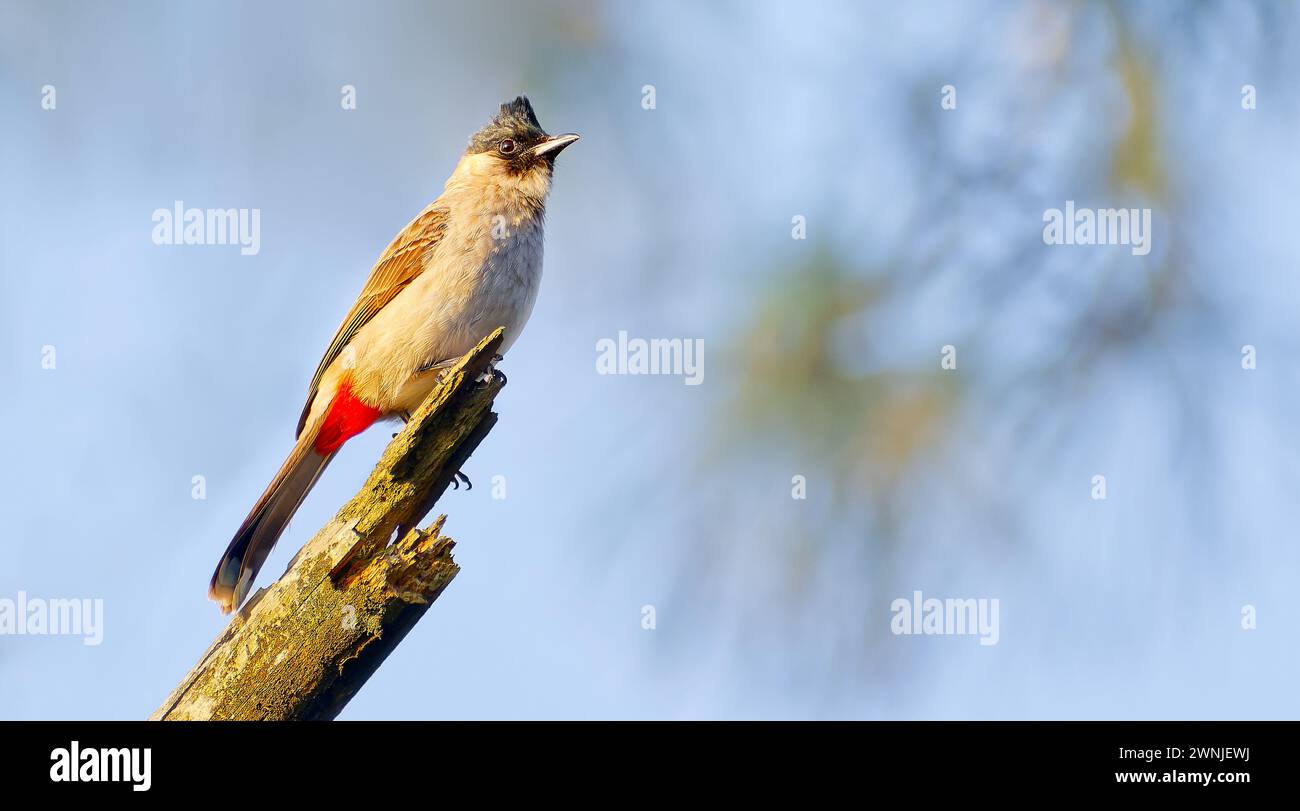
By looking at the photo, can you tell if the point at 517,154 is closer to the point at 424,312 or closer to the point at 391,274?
the point at 391,274

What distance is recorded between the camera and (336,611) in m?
2.76

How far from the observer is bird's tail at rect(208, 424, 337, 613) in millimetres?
3682

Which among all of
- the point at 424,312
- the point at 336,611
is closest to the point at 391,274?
the point at 424,312

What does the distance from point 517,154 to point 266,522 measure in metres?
1.88

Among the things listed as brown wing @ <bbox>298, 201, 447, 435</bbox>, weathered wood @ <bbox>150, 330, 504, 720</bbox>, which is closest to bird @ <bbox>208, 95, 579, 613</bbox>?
brown wing @ <bbox>298, 201, 447, 435</bbox>

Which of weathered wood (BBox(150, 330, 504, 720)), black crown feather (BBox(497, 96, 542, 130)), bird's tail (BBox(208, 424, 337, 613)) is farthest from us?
black crown feather (BBox(497, 96, 542, 130))

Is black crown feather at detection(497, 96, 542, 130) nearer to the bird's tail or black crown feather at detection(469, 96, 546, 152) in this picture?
black crown feather at detection(469, 96, 546, 152)

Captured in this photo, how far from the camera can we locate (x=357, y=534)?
9.46 ft

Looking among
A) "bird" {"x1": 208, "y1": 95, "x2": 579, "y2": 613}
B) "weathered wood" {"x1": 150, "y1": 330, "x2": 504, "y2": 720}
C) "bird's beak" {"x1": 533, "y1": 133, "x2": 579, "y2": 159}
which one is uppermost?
"bird's beak" {"x1": 533, "y1": 133, "x2": 579, "y2": 159}

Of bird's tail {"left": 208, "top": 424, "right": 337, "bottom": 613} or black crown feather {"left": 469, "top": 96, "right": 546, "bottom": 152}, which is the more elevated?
black crown feather {"left": 469, "top": 96, "right": 546, "bottom": 152}

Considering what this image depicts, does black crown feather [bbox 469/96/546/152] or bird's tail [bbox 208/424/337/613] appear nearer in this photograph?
bird's tail [bbox 208/424/337/613]

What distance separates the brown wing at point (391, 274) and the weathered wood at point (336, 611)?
5.85ft

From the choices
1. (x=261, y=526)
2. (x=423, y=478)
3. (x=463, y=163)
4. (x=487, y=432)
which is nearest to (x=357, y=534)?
(x=423, y=478)

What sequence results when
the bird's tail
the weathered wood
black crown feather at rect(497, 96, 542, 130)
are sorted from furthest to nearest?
black crown feather at rect(497, 96, 542, 130) < the bird's tail < the weathered wood
